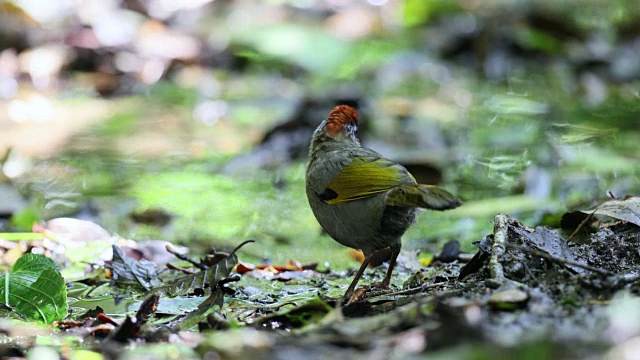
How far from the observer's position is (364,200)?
11.4 feet

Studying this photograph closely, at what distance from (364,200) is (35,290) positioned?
1.39 m

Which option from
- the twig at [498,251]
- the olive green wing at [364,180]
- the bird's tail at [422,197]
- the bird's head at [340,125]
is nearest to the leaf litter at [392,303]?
the twig at [498,251]

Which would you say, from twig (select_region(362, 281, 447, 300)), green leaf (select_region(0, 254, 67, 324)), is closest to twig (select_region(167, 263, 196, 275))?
green leaf (select_region(0, 254, 67, 324))

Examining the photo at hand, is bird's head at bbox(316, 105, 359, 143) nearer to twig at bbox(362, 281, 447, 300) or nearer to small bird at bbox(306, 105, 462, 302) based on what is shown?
small bird at bbox(306, 105, 462, 302)

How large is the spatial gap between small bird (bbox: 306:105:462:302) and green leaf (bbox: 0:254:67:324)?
107cm

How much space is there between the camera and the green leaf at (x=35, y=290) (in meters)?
A: 2.90

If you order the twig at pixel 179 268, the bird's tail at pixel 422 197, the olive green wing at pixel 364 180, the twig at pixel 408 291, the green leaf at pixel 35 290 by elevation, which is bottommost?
the twig at pixel 179 268

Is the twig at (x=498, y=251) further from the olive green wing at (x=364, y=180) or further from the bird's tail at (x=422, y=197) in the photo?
the olive green wing at (x=364, y=180)

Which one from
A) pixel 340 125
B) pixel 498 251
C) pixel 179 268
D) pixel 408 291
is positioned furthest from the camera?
pixel 340 125

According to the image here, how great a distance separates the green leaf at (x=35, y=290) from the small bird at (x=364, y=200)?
1.07 metres

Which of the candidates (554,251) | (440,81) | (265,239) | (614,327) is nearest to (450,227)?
(265,239)

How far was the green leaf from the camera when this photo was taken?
290 cm

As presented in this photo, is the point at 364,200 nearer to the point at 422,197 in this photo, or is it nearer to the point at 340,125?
the point at 422,197

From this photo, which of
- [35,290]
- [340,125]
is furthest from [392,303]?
[340,125]
